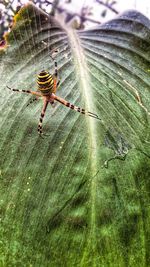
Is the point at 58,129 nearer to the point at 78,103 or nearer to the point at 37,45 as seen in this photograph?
the point at 78,103

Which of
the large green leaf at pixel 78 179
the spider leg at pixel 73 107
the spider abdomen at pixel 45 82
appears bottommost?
the large green leaf at pixel 78 179

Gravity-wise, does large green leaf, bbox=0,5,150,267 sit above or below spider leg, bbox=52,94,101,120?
below

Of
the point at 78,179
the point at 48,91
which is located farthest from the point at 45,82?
the point at 78,179

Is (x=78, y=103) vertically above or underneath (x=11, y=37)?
underneath

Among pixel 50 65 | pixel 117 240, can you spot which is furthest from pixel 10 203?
pixel 50 65

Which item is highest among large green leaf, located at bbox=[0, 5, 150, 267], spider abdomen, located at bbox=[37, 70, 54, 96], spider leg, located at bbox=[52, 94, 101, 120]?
spider abdomen, located at bbox=[37, 70, 54, 96]

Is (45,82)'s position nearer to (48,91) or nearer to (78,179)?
(48,91)
